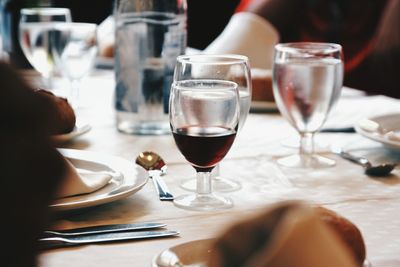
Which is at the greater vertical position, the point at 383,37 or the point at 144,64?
the point at 144,64

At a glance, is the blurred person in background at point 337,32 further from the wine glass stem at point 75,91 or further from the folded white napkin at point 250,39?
the wine glass stem at point 75,91

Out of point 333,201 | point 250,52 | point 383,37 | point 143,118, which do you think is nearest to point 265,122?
point 143,118

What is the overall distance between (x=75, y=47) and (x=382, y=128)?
0.68 m

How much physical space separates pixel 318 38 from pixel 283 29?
217 mm

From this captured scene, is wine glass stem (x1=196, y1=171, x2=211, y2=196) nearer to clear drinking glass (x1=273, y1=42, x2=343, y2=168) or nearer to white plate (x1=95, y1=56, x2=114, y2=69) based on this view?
clear drinking glass (x1=273, y1=42, x2=343, y2=168)

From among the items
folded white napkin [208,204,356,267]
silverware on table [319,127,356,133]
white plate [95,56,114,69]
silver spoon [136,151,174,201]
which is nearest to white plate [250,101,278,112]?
silverware on table [319,127,356,133]

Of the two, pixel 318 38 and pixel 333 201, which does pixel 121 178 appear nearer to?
pixel 333 201

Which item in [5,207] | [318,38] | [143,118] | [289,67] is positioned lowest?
[318,38]

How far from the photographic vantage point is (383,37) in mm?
2725

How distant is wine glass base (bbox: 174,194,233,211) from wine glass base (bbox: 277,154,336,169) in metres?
0.23

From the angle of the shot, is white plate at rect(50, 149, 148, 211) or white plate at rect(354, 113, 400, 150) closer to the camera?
white plate at rect(50, 149, 148, 211)

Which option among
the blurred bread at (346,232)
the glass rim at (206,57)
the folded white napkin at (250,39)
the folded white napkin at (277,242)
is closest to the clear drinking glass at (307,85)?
the glass rim at (206,57)

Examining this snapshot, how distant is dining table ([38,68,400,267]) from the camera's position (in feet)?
2.27

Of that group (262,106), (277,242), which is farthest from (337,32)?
(277,242)
